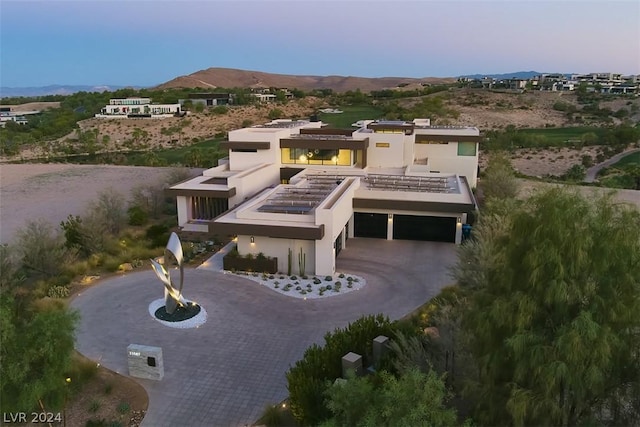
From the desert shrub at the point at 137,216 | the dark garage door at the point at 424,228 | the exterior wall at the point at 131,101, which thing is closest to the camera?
the dark garage door at the point at 424,228

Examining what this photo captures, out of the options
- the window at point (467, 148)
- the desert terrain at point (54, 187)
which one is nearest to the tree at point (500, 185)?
the window at point (467, 148)

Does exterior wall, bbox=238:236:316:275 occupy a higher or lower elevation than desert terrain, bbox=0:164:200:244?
higher

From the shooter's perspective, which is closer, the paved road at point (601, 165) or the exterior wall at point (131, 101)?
the paved road at point (601, 165)

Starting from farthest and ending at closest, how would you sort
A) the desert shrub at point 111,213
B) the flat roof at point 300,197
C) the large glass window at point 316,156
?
1. the large glass window at point 316,156
2. the desert shrub at point 111,213
3. the flat roof at point 300,197

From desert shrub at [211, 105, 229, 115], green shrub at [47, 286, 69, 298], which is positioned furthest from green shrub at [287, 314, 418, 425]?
desert shrub at [211, 105, 229, 115]

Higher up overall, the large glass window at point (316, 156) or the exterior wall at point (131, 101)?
the exterior wall at point (131, 101)

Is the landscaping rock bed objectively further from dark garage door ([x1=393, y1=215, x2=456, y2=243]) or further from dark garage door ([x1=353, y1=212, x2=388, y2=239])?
dark garage door ([x1=393, y1=215, x2=456, y2=243])

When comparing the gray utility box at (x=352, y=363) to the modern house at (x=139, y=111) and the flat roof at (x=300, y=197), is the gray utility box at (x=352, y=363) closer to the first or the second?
the flat roof at (x=300, y=197)

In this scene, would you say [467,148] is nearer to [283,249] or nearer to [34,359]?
[283,249]
